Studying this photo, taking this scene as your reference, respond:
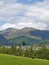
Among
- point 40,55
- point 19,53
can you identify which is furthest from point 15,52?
point 40,55

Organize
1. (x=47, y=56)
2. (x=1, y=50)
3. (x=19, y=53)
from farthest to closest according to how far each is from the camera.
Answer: (x=1, y=50), (x=19, y=53), (x=47, y=56)

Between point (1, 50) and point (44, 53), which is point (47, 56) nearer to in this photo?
point (44, 53)

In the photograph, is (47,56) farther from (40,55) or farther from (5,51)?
(5,51)

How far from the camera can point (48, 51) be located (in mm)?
141125

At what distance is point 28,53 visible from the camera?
141250 millimetres

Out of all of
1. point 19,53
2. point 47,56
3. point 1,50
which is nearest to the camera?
point 47,56

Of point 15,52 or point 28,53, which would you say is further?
point 15,52

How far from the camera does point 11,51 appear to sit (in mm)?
164000

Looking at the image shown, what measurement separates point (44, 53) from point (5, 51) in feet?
126

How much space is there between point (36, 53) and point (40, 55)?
9.56 ft

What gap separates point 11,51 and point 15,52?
4.95 meters

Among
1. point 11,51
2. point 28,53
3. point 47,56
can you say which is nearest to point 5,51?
point 11,51

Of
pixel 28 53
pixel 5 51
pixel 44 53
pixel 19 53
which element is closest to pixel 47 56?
pixel 44 53

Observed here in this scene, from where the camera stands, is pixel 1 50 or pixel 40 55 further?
pixel 1 50
